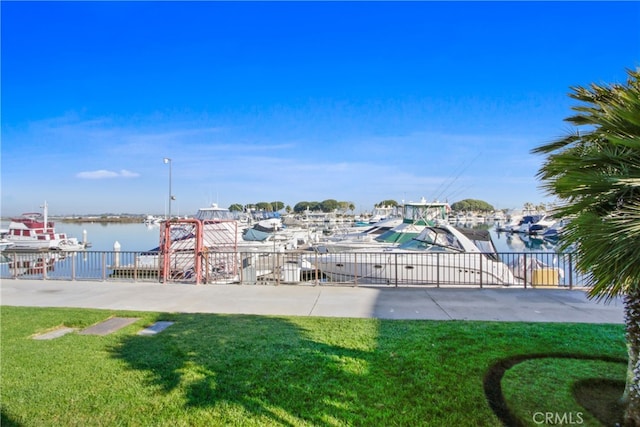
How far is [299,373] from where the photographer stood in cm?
447

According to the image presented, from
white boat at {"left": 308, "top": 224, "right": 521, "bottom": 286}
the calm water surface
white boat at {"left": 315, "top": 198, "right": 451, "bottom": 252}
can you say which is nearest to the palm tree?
white boat at {"left": 308, "top": 224, "right": 521, "bottom": 286}

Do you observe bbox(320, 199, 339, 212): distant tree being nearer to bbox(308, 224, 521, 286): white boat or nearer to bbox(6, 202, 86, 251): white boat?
bbox(6, 202, 86, 251): white boat

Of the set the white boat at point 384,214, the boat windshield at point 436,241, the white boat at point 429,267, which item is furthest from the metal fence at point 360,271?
the white boat at point 384,214

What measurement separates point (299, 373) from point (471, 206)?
158765 millimetres

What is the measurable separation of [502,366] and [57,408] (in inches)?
206

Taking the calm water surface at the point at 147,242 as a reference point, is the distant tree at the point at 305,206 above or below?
above

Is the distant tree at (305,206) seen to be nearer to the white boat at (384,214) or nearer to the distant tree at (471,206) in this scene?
the distant tree at (471,206)

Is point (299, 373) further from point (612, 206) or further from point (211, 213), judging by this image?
point (211, 213)

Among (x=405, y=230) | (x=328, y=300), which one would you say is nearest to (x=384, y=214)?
(x=405, y=230)

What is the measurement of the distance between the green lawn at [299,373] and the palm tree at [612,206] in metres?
1.29

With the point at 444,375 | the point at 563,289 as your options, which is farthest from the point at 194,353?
the point at 563,289

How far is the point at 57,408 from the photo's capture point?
3.69 metres

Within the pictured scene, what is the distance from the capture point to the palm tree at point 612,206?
110 inches

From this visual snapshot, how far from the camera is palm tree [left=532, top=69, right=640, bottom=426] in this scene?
2.81 m
